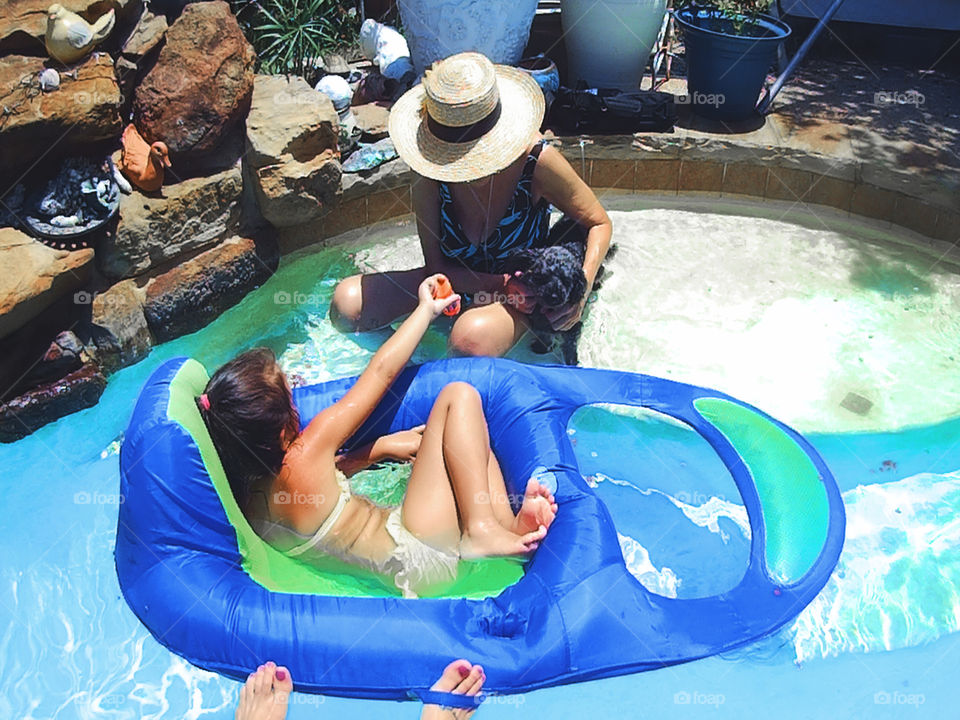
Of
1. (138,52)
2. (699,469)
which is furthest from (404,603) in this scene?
(138,52)

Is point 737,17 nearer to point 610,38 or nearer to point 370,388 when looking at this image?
point 610,38

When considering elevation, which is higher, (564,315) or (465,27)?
(465,27)

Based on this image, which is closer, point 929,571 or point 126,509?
point 126,509

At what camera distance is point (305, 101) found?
167 inches

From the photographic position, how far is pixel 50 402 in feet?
11.3

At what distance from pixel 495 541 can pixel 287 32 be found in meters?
4.06

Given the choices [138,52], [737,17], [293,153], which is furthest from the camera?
[737,17]

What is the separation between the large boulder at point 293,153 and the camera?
4035mm

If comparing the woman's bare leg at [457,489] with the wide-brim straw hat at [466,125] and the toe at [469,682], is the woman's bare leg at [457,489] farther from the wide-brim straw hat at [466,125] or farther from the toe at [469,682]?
the wide-brim straw hat at [466,125]

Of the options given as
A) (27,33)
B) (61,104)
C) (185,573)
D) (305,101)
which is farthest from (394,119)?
(185,573)

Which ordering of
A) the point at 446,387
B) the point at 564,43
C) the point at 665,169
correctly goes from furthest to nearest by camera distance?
the point at 564,43 → the point at 665,169 → the point at 446,387

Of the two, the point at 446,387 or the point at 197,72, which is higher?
the point at 197,72

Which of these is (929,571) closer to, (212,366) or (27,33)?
(212,366)

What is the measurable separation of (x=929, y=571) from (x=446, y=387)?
178 cm
